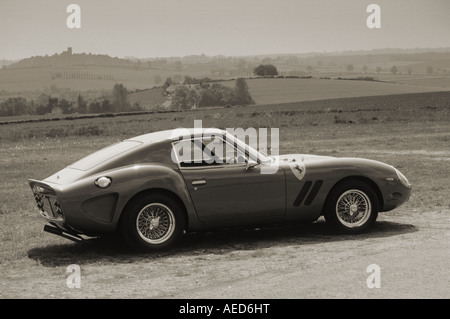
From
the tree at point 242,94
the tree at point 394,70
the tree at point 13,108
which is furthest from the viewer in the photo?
the tree at point 394,70

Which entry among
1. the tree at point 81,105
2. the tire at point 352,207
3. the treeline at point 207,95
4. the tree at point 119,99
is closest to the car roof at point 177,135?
the tire at point 352,207

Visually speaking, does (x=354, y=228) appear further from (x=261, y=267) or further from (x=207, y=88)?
(x=207, y=88)

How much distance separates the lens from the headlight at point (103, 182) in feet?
26.1

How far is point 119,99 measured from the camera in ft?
300

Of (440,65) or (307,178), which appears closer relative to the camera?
(307,178)

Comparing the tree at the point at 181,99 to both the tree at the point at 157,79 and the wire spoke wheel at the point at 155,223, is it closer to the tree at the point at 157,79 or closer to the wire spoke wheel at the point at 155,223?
the tree at the point at 157,79

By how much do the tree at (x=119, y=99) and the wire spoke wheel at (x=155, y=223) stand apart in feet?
254

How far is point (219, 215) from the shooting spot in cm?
845

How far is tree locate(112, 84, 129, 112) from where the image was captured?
3383 inches

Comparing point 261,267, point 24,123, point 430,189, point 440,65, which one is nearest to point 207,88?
point 24,123

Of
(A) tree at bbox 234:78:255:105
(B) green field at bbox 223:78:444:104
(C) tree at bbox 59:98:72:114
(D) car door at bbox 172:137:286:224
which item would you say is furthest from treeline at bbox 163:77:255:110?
(D) car door at bbox 172:137:286:224

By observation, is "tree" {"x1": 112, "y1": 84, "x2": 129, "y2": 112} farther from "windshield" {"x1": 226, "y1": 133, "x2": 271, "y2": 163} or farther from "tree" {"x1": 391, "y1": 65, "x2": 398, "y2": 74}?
"windshield" {"x1": 226, "y1": 133, "x2": 271, "y2": 163}

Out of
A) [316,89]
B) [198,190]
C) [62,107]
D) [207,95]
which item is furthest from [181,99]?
[198,190]

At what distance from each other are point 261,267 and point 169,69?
509 ft
